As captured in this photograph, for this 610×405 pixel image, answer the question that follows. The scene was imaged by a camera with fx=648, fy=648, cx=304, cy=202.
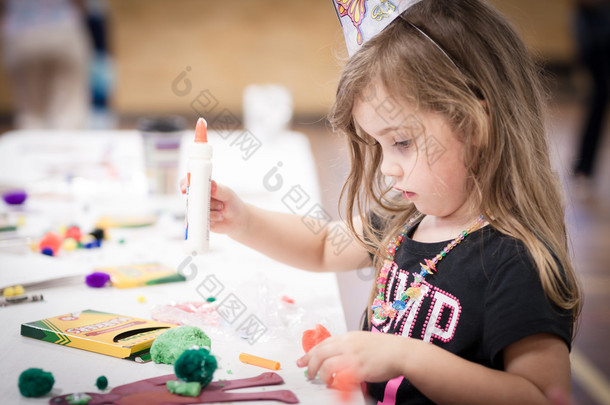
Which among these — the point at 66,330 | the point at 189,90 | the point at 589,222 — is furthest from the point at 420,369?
the point at 189,90

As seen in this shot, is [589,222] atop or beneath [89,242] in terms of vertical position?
beneath

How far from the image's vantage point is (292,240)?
106cm

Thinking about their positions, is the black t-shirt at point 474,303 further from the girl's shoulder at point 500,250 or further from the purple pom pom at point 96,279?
the purple pom pom at point 96,279

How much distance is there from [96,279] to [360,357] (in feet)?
1.48

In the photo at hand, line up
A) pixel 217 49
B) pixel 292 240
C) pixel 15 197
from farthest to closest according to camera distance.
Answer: pixel 217 49 → pixel 15 197 → pixel 292 240

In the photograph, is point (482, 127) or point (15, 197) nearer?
point (482, 127)

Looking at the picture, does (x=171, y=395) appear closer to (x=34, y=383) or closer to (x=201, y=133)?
(x=34, y=383)

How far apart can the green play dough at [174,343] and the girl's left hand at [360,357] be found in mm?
133

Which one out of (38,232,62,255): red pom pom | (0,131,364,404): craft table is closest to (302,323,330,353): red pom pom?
(0,131,364,404): craft table

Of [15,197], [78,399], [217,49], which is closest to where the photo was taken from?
[78,399]

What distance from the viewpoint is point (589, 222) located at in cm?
293

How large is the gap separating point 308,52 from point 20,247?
4.51 metres

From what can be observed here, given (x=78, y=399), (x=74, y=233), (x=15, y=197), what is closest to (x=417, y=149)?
(x=78, y=399)

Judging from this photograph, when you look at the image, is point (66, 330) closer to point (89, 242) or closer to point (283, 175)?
point (89, 242)
